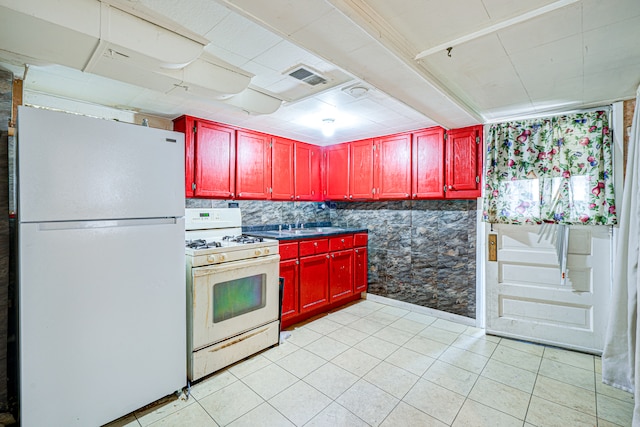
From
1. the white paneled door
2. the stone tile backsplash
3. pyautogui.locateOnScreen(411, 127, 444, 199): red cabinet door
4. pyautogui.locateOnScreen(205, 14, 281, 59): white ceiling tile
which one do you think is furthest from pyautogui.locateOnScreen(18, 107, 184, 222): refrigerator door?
the white paneled door

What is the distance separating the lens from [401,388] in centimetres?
216

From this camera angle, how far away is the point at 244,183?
3389 millimetres

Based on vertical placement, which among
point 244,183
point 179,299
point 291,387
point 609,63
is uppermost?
point 609,63

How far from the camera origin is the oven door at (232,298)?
2.21 m

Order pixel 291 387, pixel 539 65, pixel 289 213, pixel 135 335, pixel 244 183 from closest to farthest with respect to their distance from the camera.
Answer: pixel 135 335 → pixel 539 65 → pixel 291 387 → pixel 244 183 → pixel 289 213

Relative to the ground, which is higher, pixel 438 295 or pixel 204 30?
pixel 204 30

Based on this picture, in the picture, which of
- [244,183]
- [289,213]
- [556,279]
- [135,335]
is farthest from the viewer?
[289,213]

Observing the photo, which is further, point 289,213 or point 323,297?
point 289,213

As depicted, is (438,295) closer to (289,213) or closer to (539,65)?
(289,213)

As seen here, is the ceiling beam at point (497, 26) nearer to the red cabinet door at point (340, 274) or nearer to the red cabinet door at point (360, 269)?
the red cabinet door at point (340, 274)

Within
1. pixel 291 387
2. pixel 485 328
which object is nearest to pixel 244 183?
pixel 291 387

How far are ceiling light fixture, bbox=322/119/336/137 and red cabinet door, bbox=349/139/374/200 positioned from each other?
56 centimetres

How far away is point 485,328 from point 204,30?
3683mm

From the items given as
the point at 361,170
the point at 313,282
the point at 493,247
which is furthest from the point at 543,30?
the point at 313,282
